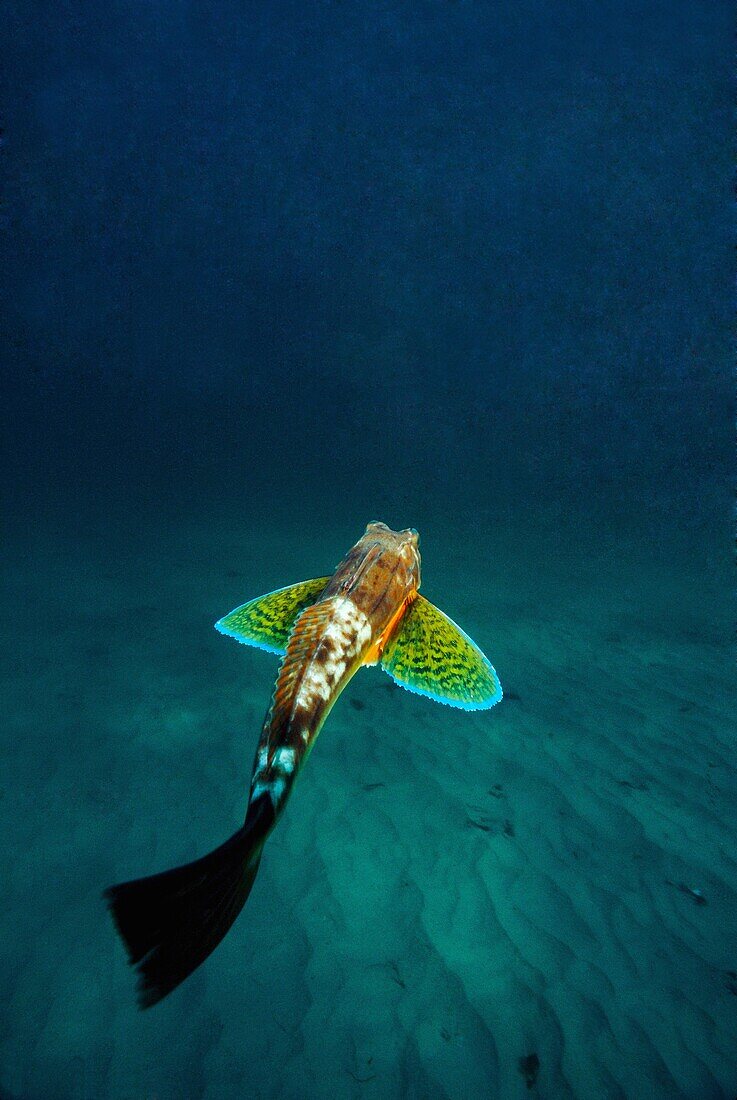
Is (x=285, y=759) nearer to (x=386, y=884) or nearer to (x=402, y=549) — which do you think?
(x=402, y=549)

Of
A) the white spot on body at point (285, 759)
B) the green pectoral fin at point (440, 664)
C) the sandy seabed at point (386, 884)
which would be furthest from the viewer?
the green pectoral fin at point (440, 664)

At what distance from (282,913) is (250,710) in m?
2.45

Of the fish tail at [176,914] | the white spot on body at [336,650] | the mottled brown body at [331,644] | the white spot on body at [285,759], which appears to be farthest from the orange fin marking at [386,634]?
the fish tail at [176,914]

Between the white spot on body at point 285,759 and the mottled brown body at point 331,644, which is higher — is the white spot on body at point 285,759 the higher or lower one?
the lower one

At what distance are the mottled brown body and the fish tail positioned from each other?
247mm

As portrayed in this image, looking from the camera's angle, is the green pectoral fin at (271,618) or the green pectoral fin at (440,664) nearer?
the green pectoral fin at (440,664)

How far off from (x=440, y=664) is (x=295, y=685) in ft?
3.78

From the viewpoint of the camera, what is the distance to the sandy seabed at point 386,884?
233 cm

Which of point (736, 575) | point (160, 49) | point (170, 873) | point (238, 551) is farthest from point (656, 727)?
point (160, 49)

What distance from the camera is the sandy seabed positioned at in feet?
7.64

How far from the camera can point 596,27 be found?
2794 centimetres

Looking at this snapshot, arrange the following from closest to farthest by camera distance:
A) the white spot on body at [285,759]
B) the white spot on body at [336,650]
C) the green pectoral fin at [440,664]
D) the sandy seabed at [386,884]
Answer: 1. the white spot on body at [285,759]
2. the white spot on body at [336,650]
3. the sandy seabed at [386,884]
4. the green pectoral fin at [440,664]

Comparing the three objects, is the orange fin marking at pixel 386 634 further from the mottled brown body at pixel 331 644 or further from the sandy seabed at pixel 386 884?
the sandy seabed at pixel 386 884

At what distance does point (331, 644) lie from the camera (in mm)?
1893
